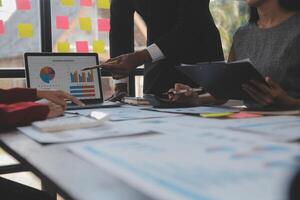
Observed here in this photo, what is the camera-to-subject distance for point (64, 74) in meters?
1.72

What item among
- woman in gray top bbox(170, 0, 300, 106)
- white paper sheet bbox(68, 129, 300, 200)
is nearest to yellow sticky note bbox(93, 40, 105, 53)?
woman in gray top bbox(170, 0, 300, 106)

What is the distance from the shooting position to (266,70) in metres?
1.64

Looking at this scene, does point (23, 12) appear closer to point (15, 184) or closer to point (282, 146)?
point (15, 184)

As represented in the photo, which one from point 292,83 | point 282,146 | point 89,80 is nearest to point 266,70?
point 292,83

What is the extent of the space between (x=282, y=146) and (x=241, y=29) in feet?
4.40

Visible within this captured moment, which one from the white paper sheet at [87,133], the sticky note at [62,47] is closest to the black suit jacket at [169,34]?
the sticky note at [62,47]

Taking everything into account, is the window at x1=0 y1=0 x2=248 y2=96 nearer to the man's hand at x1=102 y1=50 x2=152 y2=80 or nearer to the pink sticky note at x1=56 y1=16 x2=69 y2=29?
the pink sticky note at x1=56 y1=16 x2=69 y2=29

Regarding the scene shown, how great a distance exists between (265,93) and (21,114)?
758mm

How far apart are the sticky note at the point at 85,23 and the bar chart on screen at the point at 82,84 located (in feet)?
3.33

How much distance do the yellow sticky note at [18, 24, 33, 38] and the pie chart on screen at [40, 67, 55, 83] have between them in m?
0.98

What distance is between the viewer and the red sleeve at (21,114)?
93 cm

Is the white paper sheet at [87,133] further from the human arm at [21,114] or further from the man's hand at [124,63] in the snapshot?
the man's hand at [124,63]

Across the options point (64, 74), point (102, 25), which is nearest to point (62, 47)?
point (102, 25)

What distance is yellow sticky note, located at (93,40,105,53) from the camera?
275 cm
